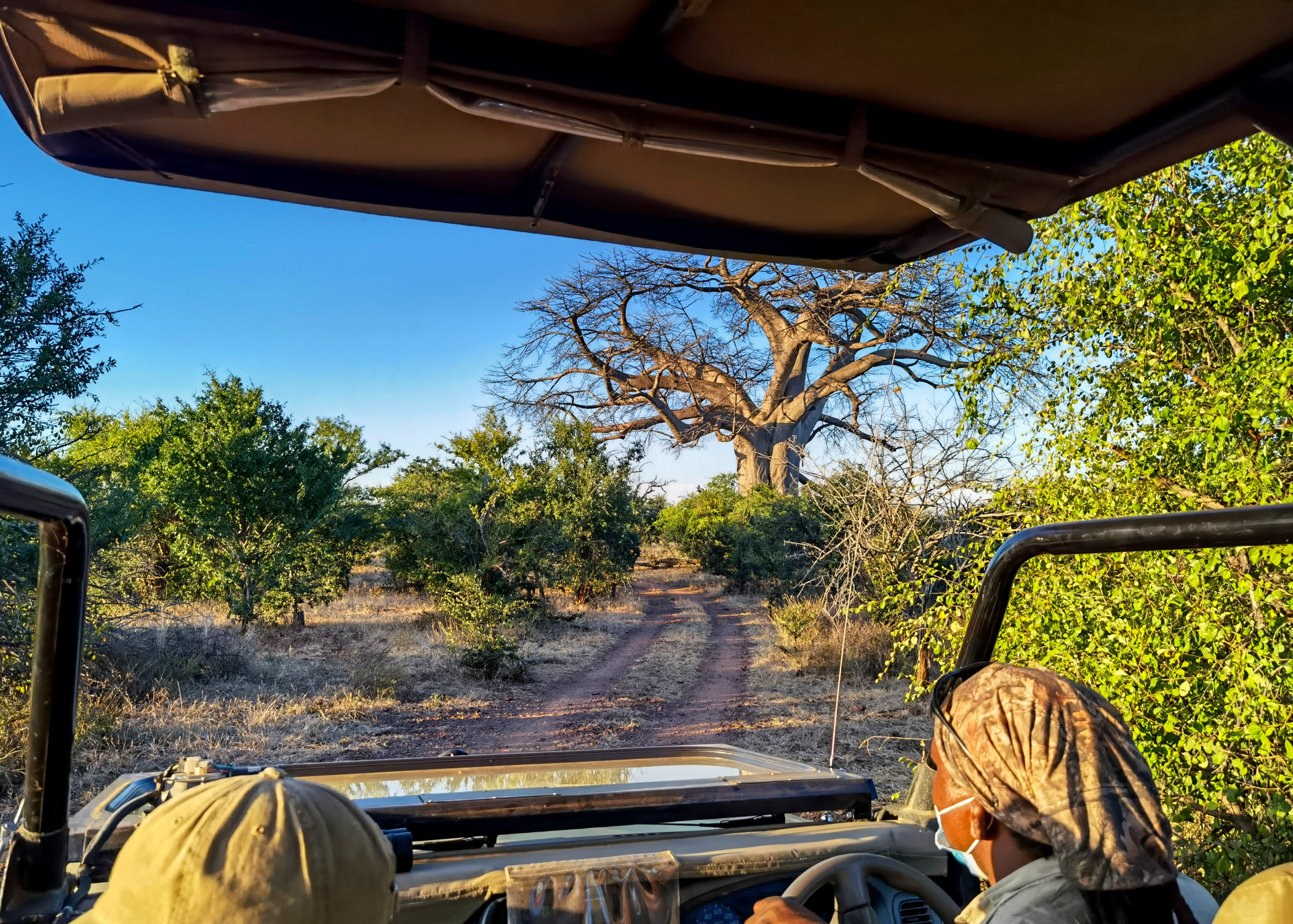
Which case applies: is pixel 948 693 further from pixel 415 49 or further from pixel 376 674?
pixel 376 674

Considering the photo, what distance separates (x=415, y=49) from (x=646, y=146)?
0.41 m

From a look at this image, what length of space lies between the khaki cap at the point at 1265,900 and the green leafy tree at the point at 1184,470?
90.2 inches

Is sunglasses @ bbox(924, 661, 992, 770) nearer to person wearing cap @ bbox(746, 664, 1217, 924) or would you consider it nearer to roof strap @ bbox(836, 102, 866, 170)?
person wearing cap @ bbox(746, 664, 1217, 924)

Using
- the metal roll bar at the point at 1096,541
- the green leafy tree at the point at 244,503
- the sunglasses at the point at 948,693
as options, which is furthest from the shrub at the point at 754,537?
the sunglasses at the point at 948,693

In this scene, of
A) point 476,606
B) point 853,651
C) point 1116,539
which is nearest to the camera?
point 1116,539

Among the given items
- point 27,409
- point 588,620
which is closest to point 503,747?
point 27,409

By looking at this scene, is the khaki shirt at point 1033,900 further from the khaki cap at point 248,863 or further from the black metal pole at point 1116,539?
the khaki cap at point 248,863

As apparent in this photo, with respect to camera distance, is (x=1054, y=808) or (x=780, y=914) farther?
(x=780, y=914)

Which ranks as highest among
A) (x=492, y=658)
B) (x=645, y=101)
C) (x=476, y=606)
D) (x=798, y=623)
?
(x=645, y=101)

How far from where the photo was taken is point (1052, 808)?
1127 mm

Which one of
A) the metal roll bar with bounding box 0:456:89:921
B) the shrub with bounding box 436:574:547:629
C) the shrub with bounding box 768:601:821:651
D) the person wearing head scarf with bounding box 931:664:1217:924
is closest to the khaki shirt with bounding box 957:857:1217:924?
the person wearing head scarf with bounding box 931:664:1217:924

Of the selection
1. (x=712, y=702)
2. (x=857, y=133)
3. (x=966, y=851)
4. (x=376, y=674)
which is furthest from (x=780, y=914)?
(x=712, y=702)

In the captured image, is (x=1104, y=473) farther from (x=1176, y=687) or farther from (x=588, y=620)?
(x=588, y=620)

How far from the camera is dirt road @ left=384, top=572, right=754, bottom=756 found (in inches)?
327
